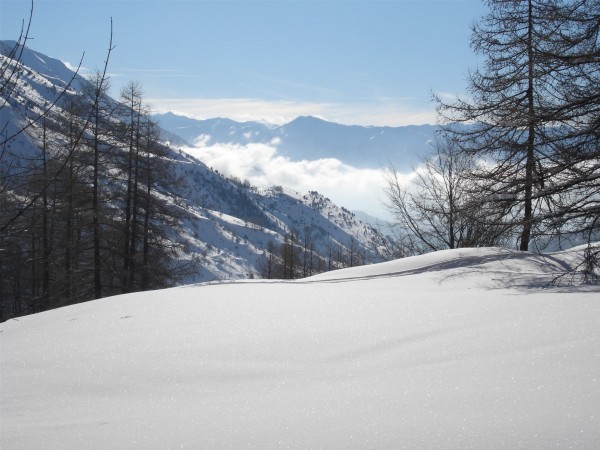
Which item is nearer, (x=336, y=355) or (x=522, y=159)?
(x=336, y=355)

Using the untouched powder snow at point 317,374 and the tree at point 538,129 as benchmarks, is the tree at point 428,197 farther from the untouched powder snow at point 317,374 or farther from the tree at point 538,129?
the untouched powder snow at point 317,374

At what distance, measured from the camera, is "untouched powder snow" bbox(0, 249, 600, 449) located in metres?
1.74

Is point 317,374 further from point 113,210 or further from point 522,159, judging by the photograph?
point 113,210

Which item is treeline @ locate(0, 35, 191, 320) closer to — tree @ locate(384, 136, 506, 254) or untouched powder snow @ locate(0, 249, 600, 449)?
tree @ locate(384, 136, 506, 254)

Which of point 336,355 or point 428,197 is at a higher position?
point 428,197

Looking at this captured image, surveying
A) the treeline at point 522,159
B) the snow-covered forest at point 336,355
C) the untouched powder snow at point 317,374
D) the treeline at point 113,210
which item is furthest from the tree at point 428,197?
the untouched powder snow at point 317,374

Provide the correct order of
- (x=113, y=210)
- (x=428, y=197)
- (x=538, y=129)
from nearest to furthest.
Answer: (x=538, y=129)
(x=428, y=197)
(x=113, y=210)

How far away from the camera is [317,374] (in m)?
2.36

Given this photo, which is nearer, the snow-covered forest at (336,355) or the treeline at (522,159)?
the snow-covered forest at (336,355)

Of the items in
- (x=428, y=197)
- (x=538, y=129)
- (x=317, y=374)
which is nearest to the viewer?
(x=317, y=374)

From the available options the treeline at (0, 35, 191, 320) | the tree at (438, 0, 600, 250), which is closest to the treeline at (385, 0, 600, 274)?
the tree at (438, 0, 600, 250)

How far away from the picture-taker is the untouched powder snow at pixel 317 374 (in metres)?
1.74

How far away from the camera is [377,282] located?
5.11 meters

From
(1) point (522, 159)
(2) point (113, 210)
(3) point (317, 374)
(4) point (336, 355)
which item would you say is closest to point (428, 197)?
(1) point (522, 159)
